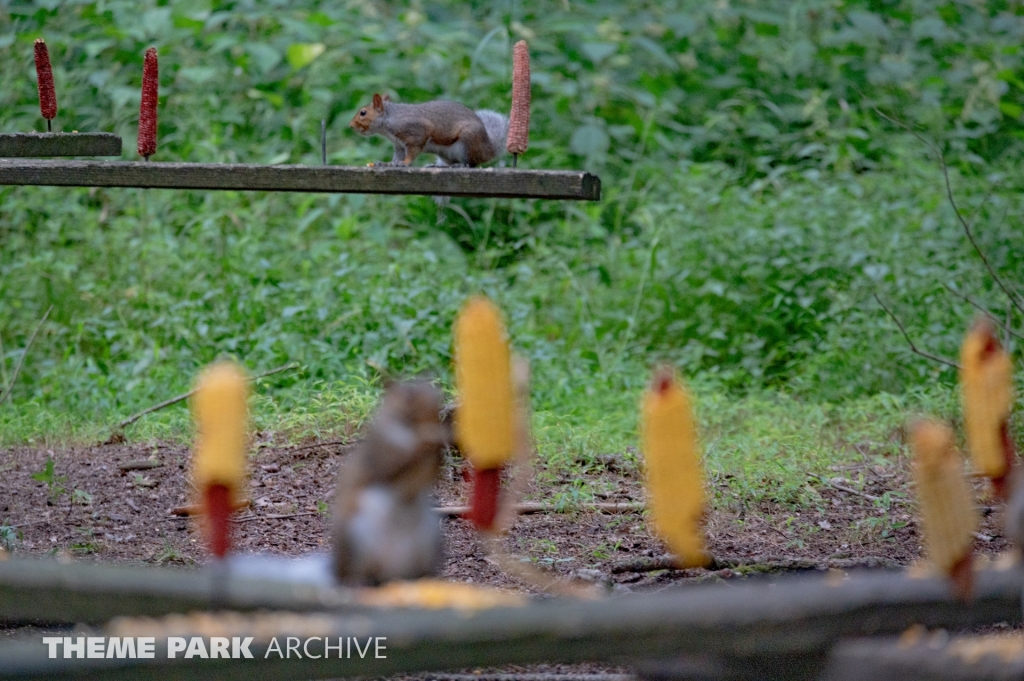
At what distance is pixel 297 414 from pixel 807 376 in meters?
2.75

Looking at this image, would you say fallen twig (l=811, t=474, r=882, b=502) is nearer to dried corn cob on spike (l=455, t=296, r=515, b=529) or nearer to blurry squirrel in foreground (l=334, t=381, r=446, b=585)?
blurry squirrel in foreground (l=334, t=381, r=446, b=585)

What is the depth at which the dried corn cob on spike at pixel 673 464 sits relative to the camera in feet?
5.14

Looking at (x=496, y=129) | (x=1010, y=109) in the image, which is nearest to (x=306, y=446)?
(x=496, y=129)

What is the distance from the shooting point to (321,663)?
1.55 m

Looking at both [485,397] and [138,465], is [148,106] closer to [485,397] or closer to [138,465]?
[138,465]

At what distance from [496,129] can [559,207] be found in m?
3.15

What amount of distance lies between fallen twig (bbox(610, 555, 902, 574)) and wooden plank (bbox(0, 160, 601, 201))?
102cm

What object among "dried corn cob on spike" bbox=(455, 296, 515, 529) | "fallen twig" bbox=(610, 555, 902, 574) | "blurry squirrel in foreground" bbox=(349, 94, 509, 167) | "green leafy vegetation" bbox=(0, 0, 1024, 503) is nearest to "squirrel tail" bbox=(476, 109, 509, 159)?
"blurry squirrel in foreground" bbox=(349, 94, 509, 167)

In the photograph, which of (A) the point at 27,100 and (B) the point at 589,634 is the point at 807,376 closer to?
(B) the point at 589,634

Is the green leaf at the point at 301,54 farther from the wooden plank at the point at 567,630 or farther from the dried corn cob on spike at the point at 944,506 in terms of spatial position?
the dried corn cob on spike at the point at 944,506

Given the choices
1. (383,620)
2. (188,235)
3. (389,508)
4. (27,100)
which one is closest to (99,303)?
(188,235)

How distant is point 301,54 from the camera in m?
8.50

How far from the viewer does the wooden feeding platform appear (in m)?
2.85

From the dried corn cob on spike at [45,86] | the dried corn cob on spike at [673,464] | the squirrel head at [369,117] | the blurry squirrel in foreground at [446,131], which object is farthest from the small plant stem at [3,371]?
the dried corn cob on spike at [673,464]
